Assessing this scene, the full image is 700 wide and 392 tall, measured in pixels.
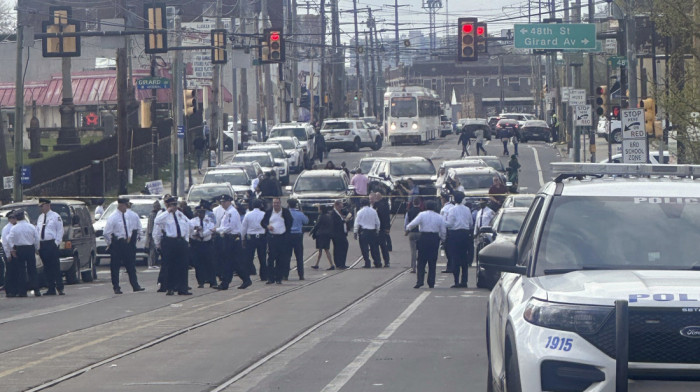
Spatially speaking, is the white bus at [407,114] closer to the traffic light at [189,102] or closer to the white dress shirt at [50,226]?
the traffic light at [189,102]

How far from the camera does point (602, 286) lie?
6543mm

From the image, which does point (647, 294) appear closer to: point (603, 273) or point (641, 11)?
point (603, 273)

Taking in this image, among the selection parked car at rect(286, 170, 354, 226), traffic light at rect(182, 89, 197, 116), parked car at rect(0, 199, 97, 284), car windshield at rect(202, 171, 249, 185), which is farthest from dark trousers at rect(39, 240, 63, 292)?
traffic light at rect(182, 89, 197, 116)

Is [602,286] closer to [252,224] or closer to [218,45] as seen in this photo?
[252,224]

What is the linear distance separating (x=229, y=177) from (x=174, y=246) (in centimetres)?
1855

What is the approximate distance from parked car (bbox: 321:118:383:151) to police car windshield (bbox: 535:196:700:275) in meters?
56.9

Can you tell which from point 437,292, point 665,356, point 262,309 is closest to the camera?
point 665,356

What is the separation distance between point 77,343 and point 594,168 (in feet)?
25.2

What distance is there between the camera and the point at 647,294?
632cm

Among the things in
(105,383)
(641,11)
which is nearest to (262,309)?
(105,383)

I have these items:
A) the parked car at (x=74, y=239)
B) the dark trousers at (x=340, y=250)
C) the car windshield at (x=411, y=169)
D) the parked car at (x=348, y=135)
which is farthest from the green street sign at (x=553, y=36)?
the parked car at (x=348, y=135)

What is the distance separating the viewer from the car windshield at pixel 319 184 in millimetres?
35312

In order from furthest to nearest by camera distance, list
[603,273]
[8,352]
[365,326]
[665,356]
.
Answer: [365,326], [8,352], [603,273], [665,356]

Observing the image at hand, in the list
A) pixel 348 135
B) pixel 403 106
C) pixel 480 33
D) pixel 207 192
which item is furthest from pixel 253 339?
pixel 403 106
